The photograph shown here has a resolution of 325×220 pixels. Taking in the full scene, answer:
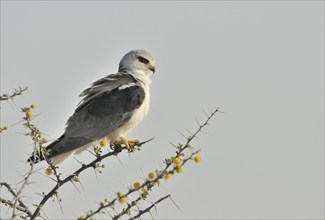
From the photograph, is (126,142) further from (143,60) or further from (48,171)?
(48,171)

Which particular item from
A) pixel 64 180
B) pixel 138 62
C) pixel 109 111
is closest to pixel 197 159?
pixel 64 180

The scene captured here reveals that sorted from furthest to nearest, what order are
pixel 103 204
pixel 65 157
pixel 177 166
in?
pixel 65 157 → pixel 177 166 → pixel 103 204

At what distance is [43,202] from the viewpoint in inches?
157

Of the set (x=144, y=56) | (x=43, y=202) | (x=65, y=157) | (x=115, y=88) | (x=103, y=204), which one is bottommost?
(x=103, y=204)

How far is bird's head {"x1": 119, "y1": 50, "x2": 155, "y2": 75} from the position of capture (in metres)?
8.17

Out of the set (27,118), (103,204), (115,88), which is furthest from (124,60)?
(103,204)

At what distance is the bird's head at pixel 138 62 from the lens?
322 inches

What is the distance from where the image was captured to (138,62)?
8.23 m

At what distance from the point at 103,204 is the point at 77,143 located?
3198 mm

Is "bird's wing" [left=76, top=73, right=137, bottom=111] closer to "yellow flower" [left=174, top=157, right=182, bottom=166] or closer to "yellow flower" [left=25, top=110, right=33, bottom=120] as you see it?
"yellow flower" [left=25, top=110, right=33, bottom=120]

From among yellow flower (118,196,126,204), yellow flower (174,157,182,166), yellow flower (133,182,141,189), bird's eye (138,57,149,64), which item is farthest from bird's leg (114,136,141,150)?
yellow flower (118,196,126,204)

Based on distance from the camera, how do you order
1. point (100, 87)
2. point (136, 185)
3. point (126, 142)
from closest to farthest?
point (136, 185) → point (126, 142) → point (100, 87)

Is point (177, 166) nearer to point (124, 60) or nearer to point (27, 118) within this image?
point (27, 118)

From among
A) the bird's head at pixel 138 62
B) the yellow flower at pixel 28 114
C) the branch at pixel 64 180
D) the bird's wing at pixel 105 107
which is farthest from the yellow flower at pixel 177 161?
the bird's head at pixel 138 62
